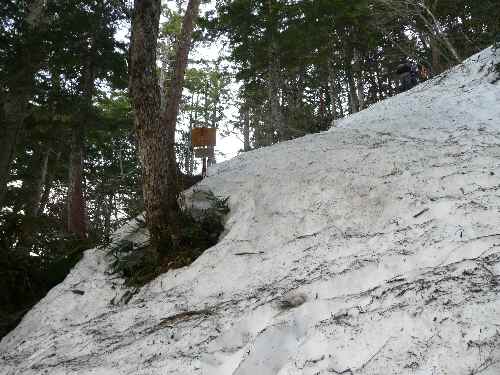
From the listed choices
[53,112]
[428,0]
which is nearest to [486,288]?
[53,112]

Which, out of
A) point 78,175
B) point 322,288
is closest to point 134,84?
point 322,288

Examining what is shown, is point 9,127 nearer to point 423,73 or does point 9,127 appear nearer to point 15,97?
point 15,97

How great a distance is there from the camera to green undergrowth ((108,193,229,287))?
15.9ft

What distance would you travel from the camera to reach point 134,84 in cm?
509

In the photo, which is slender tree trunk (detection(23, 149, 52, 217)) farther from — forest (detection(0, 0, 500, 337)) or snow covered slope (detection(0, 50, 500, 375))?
snow covered slope (detection(0, 50, 500, 375))

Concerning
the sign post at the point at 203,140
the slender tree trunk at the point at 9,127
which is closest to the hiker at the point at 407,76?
the sign post at the point at 203,140

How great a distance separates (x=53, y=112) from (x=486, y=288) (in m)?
8.27

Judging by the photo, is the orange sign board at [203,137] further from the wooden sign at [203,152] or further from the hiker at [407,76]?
the hiker at [407,76]

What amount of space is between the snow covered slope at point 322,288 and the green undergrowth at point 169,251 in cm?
20

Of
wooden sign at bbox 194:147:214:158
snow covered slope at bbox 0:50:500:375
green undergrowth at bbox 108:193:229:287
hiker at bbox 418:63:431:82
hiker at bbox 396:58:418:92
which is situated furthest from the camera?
hiker at bbox 418:63:431:82

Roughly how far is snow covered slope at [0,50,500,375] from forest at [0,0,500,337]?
86 centimetres

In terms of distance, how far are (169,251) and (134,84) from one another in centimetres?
223

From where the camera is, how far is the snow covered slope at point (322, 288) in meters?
2.40

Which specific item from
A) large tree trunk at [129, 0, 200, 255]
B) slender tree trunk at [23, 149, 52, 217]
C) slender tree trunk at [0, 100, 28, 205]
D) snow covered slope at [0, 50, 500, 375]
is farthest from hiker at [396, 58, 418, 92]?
slender tree trunk at [23, 149, 52, 217]
